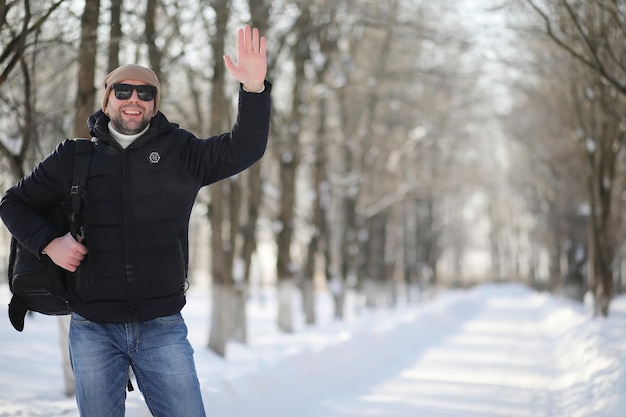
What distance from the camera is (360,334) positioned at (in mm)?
14602

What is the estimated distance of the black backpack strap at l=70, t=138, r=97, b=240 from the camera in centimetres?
366

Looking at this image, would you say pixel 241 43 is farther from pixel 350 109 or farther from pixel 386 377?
pixel 350 109

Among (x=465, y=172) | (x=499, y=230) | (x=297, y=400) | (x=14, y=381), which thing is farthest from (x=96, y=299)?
(x=499, y=230)

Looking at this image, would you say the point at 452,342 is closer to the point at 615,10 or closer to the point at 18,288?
the point at 615,10

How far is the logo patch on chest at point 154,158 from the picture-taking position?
375 cm

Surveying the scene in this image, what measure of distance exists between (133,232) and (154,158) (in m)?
0.34

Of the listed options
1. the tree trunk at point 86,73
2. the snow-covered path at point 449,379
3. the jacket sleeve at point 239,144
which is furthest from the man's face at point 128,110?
the tree trunk at point 86,73

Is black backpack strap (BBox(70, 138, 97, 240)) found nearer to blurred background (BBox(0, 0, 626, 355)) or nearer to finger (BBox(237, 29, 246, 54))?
finger (BBox(237, 29, 246, 54))

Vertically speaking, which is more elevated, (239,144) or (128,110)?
(128,110)

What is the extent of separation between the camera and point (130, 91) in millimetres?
3814

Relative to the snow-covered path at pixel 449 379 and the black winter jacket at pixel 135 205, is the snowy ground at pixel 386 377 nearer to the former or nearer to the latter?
the snow-covered path at pixel 449 379

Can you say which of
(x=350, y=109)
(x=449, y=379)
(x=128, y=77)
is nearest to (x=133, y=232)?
(x=128, y=77)

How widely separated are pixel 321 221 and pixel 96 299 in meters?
20.5

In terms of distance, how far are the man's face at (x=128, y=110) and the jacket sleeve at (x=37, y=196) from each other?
228 mm
